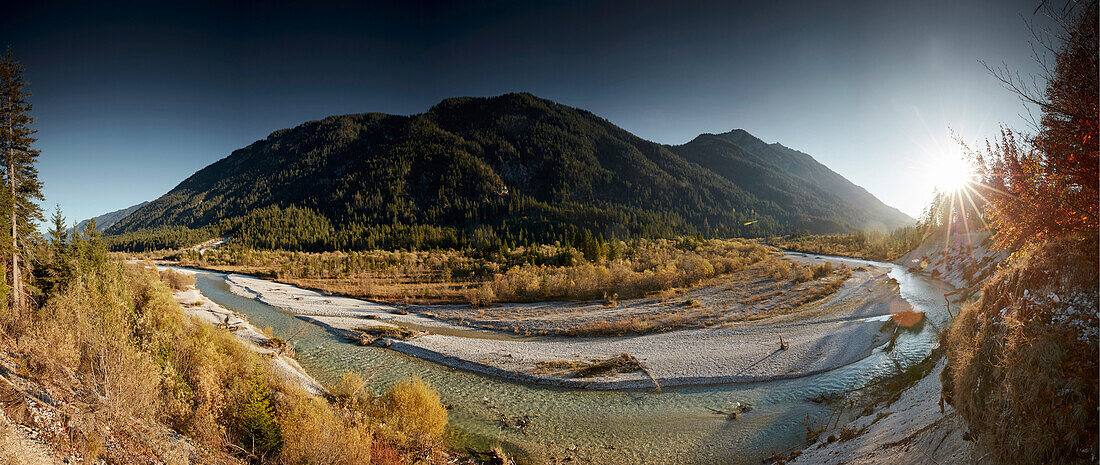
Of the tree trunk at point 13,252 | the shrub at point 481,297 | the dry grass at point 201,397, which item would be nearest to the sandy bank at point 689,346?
the shrub at point 481,297

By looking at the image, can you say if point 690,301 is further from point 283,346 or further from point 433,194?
point 433,194

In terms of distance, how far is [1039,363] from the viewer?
420 cm

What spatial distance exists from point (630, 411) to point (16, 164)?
2685cm

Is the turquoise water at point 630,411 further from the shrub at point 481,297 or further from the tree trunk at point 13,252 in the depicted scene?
the shrub at point 481,297

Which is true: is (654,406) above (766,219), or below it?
below

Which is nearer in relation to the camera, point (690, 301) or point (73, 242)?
point (73, 242)

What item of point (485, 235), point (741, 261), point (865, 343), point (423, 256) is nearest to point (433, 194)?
point (485, 235)

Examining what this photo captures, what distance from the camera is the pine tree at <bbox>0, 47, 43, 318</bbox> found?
46.2 ft

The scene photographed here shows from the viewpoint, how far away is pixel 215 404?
891 centimetres

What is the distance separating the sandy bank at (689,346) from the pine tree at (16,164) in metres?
14.2

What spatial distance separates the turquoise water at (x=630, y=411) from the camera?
37.4 feet

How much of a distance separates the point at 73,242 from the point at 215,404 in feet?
53.4

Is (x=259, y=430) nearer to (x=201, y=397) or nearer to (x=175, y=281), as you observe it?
(x=201, y=397)

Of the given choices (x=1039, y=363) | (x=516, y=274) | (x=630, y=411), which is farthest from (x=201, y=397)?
(x=516, y=274)
